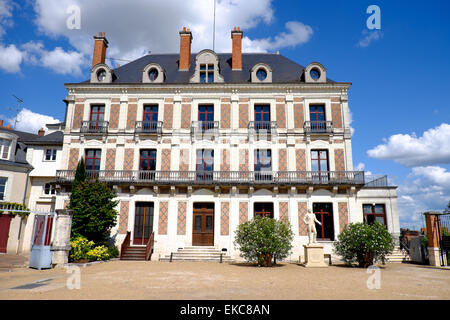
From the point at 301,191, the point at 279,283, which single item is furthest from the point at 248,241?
the point at 301,191

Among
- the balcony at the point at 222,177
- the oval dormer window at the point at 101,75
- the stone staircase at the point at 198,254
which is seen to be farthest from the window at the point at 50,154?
the stone staircase at the point at 198,254

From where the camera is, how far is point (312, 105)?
1989 centimetres

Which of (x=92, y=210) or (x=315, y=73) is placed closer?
(x=92, y=210)

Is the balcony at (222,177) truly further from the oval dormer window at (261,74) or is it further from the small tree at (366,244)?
the oval dormer window at (261,74)

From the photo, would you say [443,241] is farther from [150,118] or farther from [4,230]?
[4,230]

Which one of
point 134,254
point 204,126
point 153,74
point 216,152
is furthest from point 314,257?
point 153,74

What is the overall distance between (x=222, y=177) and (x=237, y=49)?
32.4ft

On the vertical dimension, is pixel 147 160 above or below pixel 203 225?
above

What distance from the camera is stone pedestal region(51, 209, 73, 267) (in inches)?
484

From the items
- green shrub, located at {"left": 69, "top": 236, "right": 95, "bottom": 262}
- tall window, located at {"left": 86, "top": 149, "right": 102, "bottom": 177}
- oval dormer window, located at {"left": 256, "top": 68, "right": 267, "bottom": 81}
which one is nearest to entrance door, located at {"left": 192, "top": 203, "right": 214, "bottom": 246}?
green shrub, located at {"left": 69, "top": 236, "right": 95, "bottom": 262}

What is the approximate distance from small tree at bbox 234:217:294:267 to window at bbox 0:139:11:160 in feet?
61.3

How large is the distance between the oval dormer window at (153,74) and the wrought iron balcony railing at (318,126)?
10886 mm

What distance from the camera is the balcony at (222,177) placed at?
18125 millimetres

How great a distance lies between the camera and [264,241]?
1327 centimetres
